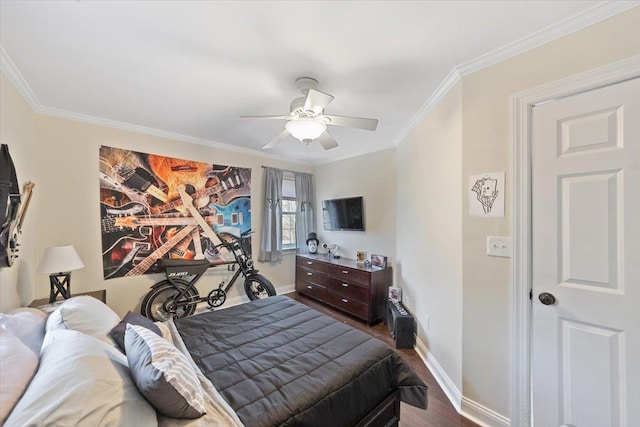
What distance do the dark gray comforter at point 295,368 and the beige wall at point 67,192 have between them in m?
1.69

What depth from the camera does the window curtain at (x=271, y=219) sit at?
14.0 ft

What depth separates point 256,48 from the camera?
164cm

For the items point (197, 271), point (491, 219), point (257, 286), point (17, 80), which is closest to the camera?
point (491, 219)

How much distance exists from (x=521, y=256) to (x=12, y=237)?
374 cm

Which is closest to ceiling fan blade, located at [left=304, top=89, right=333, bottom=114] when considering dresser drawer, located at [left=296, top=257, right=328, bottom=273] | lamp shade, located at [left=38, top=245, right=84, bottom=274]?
lamp shade, located at [left=38, top=245, right=84, bottom=274]

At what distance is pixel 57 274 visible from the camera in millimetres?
2375

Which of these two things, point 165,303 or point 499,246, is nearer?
point 499,246

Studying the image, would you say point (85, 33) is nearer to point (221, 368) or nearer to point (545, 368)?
point (221, 368)

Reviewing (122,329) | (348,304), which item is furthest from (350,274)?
(122,329)

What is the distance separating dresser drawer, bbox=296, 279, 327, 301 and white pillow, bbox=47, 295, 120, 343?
2872 mm

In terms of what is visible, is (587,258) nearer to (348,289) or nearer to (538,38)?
(538,38)

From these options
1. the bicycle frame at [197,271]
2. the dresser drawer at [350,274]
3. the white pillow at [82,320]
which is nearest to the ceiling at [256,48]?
the white pillow at [82,320]

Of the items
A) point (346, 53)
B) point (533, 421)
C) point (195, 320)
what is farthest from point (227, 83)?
point (533, 421)

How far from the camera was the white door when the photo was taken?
127 centimetres
